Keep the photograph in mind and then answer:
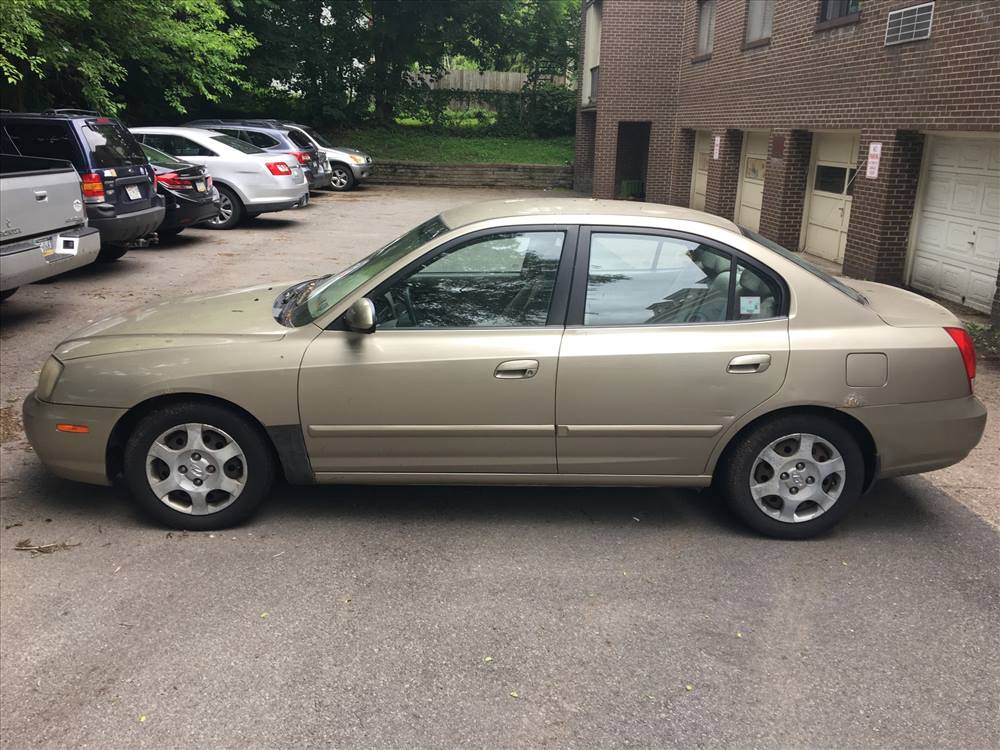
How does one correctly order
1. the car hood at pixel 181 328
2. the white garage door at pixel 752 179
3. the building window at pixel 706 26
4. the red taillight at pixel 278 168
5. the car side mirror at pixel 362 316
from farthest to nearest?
→ the building window at pixel 706 26 < the white garage door at pixel 752 179 < the red taillight at pixel 278 168 < the car hood at pixel 181 328 < the car side mirror at pixel 362 316

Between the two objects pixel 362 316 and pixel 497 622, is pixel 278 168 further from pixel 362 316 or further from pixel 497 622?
pixel 497 622

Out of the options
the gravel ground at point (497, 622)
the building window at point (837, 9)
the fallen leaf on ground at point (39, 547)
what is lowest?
the fallen leaf on ground at point (39, 547)

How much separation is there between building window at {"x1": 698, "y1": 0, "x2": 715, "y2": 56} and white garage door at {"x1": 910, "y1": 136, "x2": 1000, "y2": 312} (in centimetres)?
Answer: 932

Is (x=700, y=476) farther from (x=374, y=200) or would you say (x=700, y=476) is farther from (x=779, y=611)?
(x=374, y=200)

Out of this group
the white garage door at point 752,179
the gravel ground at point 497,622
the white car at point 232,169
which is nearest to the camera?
the gravel ground at point 497,622

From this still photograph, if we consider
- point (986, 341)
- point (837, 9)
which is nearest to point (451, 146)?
point (837, 9)

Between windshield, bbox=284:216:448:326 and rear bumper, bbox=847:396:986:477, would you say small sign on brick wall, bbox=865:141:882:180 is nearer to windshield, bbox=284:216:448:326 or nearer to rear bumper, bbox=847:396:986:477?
rear bumper, bbox=847:396:986:477

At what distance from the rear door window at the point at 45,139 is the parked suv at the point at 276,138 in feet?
24.3

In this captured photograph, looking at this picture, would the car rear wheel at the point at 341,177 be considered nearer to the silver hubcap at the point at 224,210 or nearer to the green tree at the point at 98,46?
the green tree at the point at 98,46

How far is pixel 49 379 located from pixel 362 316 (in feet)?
5.46

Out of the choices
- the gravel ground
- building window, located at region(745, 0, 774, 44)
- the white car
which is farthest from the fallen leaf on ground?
building window, located at region(745, 0, 774, 44)

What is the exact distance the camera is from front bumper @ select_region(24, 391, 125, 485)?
4305 mm

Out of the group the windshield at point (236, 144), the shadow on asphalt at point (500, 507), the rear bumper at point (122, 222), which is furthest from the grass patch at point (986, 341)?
the windshield at point (236, 144)

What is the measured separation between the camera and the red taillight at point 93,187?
10547 mm
